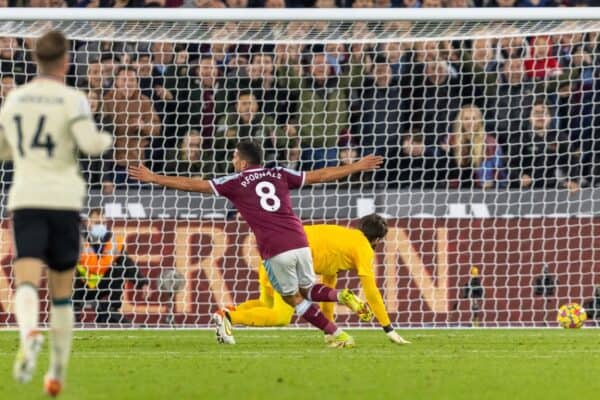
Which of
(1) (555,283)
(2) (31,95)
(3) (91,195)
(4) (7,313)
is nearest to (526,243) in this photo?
(1) (555,283)

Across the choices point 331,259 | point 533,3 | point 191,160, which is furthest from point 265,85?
point 533,3

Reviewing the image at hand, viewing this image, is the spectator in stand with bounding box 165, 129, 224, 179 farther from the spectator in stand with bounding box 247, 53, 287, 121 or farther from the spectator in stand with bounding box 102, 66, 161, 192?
the spectator in stand with bounding box 247, 53, 287, 121

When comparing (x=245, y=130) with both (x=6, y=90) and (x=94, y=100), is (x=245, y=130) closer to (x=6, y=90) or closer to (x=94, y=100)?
(x=94, y=100)

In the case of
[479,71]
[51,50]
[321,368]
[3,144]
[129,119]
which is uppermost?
[479,71]

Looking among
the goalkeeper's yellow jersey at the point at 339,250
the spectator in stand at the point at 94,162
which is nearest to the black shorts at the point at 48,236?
the goalkeeper's yellow jersey at the point at 339,250

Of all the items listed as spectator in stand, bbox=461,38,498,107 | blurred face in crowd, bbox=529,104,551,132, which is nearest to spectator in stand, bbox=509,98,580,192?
blurred face in crowd, bbox=529,104,551,132

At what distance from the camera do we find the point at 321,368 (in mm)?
Answer: 8477

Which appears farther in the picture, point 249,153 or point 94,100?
point 94,100

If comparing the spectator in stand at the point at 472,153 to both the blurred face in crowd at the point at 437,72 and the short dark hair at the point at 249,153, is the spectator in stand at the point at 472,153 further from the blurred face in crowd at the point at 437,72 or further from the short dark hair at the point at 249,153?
the short dark hair at the point at 249,153

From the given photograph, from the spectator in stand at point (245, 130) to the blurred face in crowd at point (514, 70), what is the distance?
8.34 ft

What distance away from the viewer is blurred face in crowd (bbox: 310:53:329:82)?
583 inches

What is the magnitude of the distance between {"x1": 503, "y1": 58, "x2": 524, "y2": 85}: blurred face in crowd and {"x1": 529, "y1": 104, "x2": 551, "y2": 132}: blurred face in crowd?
1.27 feet

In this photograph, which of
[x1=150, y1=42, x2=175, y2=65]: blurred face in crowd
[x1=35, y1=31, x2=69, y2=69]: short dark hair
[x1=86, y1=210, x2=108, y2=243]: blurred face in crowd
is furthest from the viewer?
[x1=150, y1=42, x2=175, y2=65]: blurred face in crowd

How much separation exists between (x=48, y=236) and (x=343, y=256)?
193 inches
